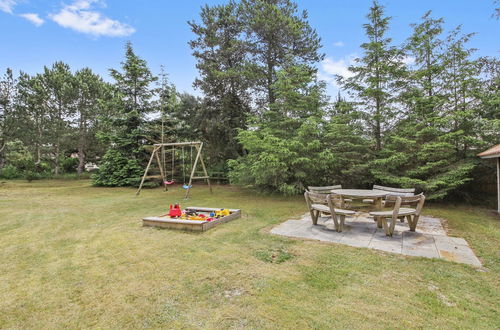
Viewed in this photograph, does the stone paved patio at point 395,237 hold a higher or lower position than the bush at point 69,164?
lower

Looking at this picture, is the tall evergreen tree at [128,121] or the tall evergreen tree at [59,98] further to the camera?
the tall evergreen tree at [59,98]

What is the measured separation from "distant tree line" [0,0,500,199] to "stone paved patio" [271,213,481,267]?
119 inches

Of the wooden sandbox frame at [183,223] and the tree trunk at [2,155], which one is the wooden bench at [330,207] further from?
the tree trunk at [2,155]

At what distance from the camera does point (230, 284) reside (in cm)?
261

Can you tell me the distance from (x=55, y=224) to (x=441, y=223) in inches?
332

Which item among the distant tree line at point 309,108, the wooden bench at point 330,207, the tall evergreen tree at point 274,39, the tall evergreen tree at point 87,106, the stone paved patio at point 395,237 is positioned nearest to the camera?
the stone paved patio at point 395,237

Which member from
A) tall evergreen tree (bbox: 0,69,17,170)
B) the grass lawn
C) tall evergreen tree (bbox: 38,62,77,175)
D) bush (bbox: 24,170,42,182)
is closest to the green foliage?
bush (bbox: 24,170,42,182)

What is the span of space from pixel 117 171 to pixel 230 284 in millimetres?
13935

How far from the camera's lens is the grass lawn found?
202 cm

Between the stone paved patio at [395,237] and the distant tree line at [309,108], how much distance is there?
302 centimetres

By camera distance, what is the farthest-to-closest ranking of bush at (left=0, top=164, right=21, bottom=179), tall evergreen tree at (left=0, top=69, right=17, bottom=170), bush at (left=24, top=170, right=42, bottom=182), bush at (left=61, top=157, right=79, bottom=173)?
bush at (left=61, top=157, right=79, bottom=173), bush at (left=0, top=164, right=21, bottom=179), tall evergreen tree at (left=0, top=69, right=17, bottom=170), bush at (left=24, top=170, right=42, bottom=182)

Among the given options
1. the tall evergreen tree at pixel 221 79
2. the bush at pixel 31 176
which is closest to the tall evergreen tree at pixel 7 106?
the bush at pixel 31 176

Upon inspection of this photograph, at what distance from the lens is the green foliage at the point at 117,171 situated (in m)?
14.2

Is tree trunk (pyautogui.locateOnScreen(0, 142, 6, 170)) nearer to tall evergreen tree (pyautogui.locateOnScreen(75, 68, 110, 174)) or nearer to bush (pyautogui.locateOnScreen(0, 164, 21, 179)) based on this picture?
bush (pyautogui.locateOnScreen(0, 164, 21, 179))
